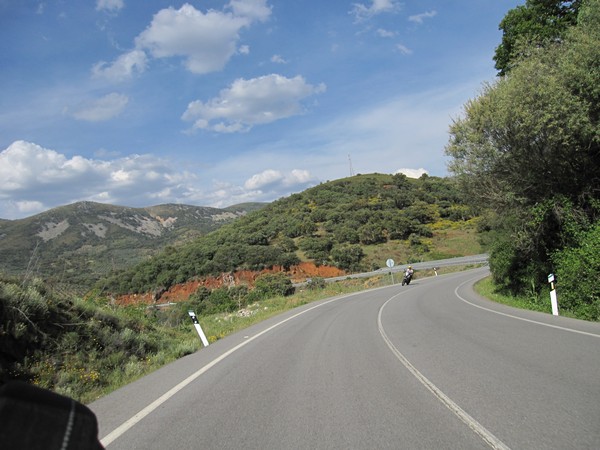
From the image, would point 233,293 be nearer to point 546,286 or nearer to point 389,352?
point 546,286

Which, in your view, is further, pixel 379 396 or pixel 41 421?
pixel 379 396

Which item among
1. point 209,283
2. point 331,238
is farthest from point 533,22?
point 331,238

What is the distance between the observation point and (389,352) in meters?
9.21

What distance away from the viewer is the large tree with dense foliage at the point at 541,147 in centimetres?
1373

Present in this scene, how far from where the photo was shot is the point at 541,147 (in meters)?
15.8

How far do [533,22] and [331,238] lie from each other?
50291mm

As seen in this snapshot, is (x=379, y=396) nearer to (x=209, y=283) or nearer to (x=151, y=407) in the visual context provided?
→ (x=151, y=407)

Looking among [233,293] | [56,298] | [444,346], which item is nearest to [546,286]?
[444,346]

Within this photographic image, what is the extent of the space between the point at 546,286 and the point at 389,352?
1157cm

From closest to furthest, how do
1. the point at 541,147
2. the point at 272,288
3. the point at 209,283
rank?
1. the point at 541,147
2. the point at 272,288
3. the point at 209,283

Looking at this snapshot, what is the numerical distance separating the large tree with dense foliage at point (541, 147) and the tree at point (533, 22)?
5.45 metres

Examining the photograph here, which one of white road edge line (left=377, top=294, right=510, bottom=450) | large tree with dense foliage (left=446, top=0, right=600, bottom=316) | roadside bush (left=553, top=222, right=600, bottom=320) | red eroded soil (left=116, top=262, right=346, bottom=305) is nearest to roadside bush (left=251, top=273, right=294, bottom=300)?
red eroded soil (left=116, top=262, right=346, bottom=305)

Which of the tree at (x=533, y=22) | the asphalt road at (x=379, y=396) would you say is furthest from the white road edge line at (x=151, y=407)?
the tree at (x=533, y=22)

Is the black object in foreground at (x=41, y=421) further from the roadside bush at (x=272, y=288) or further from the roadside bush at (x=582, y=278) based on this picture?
the roadside bush at (x=272, y=288)
